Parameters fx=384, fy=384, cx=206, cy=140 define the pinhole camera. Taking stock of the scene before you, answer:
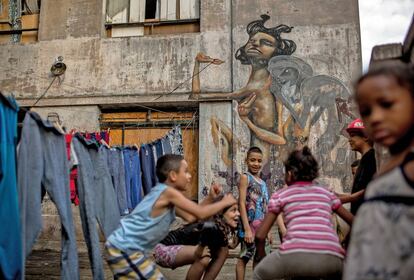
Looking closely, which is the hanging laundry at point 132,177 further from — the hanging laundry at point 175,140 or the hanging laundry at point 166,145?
the hanging laundry at point 175,140

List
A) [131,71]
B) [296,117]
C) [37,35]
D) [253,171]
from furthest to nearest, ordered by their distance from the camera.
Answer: [37,35], [131,71], [296,117], [253,171]

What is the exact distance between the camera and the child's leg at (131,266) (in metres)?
2.69

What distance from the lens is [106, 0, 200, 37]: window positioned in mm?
9797

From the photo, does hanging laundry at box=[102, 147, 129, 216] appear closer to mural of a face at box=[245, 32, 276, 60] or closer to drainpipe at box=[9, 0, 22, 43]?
mural of a face at box=[245, 32, 276, 60]

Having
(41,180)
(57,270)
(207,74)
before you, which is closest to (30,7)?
(207,74)

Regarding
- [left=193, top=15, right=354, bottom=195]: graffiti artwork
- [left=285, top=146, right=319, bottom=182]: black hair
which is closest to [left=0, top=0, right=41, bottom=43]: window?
[left=193, top=15, right=354, bottom=195]: graffiti artwork

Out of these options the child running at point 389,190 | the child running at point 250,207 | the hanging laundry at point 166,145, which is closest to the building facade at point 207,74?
the hanging laundry at point 166,145

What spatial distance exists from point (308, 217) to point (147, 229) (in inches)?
44.4

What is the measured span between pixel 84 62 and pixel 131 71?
128 cm

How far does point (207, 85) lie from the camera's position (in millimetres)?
9109

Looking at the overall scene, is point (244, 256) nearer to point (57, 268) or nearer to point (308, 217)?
point (308, 217)

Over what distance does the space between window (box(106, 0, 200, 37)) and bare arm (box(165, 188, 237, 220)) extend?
7.63 m

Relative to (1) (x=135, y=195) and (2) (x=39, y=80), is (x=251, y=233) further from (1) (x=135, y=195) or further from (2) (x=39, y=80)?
(2) (x=39, y=80)

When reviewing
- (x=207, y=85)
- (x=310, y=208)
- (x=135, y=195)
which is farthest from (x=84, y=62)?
(x=310, y=208)
